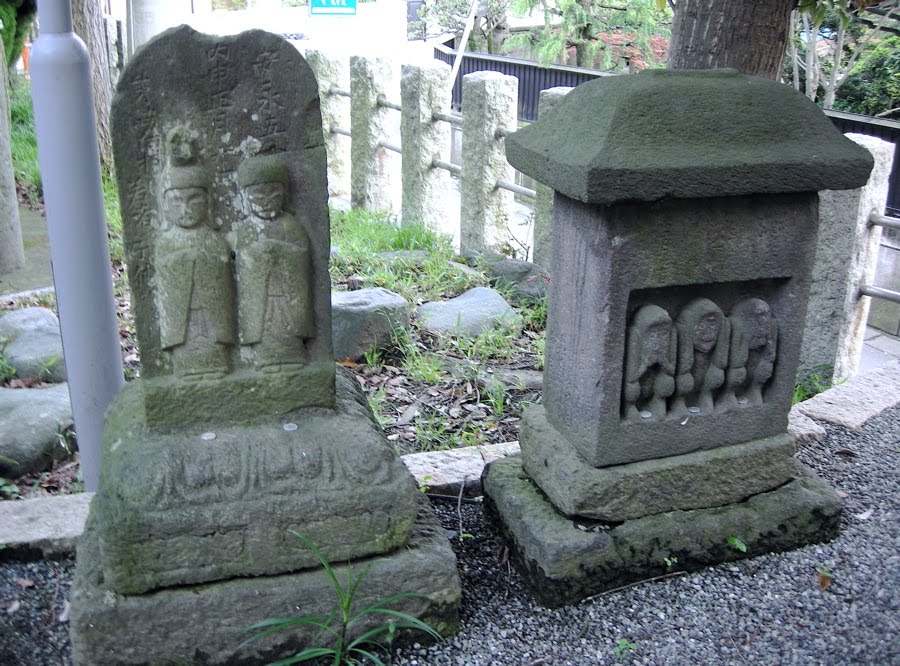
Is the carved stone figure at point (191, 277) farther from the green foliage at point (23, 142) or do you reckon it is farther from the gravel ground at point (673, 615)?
the green foliage at point (23, 142)

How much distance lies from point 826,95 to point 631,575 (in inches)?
310

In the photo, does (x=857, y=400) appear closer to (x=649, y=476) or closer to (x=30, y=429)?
(x=649, y=476)

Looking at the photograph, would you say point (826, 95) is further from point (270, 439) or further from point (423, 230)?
point (270, 439)

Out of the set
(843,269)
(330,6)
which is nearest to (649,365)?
(843,269)

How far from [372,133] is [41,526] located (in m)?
5.52

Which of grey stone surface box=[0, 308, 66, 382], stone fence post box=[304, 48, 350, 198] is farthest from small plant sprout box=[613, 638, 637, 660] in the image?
stone fence post box=[304, 48, 350, 198]

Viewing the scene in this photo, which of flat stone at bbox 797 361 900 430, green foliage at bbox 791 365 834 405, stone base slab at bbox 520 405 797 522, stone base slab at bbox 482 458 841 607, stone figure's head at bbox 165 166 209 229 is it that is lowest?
green foliage at bbox 791 365 834 405

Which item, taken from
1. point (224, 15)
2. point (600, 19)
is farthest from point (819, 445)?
point (224, 15)

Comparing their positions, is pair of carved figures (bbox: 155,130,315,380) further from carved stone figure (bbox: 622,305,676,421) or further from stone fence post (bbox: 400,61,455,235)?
stone fence post (bbox: 400,61,455,235)

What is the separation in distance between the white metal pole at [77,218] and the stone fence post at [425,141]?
4205 millimetres

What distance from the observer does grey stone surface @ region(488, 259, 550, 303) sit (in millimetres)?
5203

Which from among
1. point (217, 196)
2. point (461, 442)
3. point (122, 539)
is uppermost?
point (217, 196)

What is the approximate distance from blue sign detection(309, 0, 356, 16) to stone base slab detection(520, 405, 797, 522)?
6539 mm

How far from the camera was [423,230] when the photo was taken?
21.4 feet
